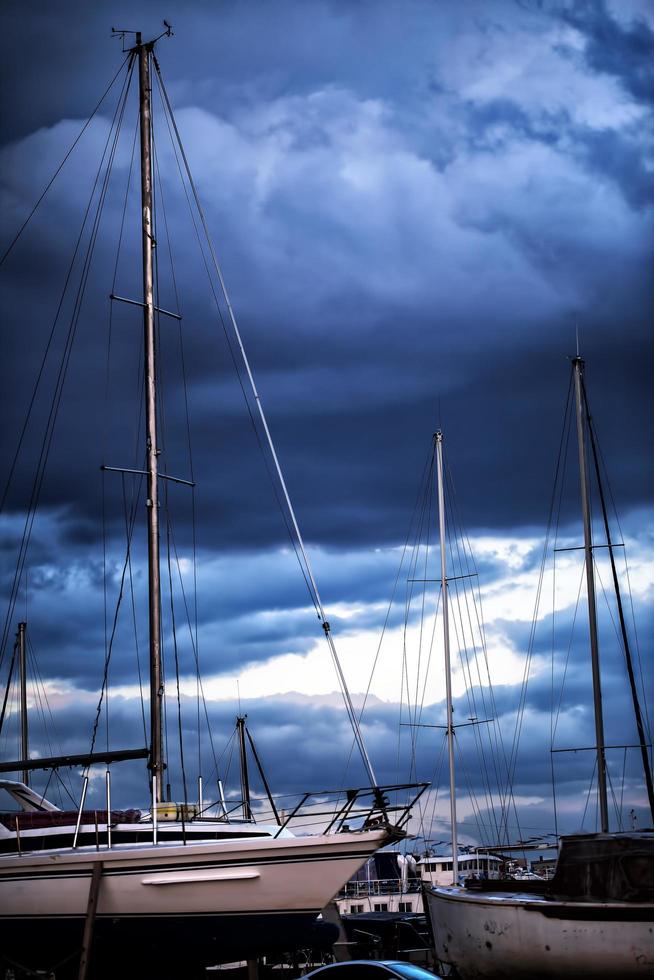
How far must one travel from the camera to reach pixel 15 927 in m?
21.5

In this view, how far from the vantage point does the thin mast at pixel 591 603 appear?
3209cm

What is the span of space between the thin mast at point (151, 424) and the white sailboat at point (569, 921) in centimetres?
660

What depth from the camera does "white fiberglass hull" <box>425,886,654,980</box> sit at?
1884cm

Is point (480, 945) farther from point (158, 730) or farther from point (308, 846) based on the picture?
point (158, 730)

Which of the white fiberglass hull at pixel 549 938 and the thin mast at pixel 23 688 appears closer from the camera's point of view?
the white fiberglass hull at pixel 549 938

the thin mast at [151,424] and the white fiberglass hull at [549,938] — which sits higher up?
the thin mast at [151,424]

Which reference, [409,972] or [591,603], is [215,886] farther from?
[591,603]

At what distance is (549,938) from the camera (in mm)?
19484

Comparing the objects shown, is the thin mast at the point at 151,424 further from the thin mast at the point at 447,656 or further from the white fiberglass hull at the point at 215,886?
the thin mast at the point at 447,656

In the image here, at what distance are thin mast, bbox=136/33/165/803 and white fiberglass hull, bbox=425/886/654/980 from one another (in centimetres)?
671

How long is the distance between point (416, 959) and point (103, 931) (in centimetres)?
1473

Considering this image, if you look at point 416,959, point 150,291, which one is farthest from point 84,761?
point 416,959

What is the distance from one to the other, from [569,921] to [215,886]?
20.0 feet

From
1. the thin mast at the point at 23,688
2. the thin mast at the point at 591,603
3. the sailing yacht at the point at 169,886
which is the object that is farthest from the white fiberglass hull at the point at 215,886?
the thin mast at the point at 23,688
